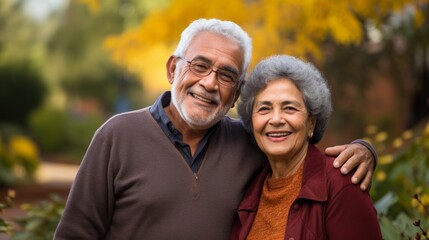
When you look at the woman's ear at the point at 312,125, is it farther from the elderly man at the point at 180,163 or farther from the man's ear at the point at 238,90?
the man's ear at the point at 238,90

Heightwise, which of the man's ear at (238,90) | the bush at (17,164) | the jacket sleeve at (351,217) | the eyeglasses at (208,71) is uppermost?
the eyeglasses at (208,71)

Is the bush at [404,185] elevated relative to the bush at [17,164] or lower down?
elevated

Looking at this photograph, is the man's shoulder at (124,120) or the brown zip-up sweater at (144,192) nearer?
the brown zip-up sweater at (144,192)

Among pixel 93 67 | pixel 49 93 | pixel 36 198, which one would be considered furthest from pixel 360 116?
pixel 93 67

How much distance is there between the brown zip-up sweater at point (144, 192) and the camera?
3338mm

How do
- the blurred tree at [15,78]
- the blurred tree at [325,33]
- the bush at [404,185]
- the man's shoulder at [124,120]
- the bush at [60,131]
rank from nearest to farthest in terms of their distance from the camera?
the man's shoulder at [124,120], the bush at [404,185], the blurred tree at [325,33], the blurred tree at [15,78], the bush at [60,131]

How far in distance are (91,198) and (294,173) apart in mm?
894

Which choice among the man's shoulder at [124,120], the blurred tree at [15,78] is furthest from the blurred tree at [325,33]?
the blurred tree at [15,78]

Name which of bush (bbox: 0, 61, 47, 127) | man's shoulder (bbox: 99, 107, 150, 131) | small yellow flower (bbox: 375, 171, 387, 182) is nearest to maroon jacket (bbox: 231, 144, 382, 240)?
man's shoulder (bbox: 99, 107, 150, 131)

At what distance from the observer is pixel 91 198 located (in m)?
3.38

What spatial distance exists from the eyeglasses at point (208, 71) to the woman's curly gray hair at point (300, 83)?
11cm

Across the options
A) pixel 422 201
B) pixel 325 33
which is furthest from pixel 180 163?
pixel 325 33

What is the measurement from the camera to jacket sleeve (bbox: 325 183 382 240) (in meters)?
2.96

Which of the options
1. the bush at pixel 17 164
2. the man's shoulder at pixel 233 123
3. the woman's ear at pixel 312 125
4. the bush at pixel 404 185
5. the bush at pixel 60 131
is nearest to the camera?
the woman's ear at pixel 312 125
